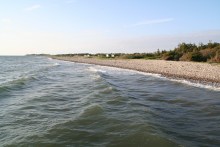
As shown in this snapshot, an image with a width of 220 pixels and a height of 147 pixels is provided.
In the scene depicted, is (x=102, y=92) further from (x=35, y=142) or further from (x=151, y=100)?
(x=35, y=142)

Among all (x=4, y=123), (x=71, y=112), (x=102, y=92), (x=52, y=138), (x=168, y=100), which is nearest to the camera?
(x=52, y=138)

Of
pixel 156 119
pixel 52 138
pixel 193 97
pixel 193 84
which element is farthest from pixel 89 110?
pixel 193 84

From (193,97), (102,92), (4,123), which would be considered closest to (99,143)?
(4,123)

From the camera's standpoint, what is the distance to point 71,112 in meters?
14.2

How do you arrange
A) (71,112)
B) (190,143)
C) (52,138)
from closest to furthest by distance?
(190,143) → (52,138) → (71,112)

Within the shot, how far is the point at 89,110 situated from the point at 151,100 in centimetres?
466

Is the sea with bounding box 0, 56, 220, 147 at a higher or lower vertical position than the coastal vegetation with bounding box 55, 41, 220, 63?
lower

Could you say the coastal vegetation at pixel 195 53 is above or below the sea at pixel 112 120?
above

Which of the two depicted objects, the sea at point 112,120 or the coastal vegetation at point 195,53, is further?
the coastal vegetation at point 195,53

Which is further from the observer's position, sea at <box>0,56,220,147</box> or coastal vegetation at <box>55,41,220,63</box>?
coastal vegetation at <box>55,41,220,63</box>

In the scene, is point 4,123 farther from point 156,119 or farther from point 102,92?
point 102,92

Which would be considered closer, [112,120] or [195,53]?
[112,120]

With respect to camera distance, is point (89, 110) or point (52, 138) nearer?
point (52, 138)

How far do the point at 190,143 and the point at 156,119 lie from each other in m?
3.40
